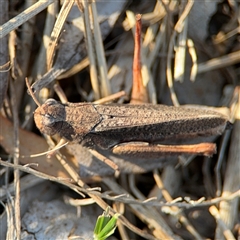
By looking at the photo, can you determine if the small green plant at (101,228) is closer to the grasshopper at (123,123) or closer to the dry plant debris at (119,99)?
the dry plant debris at (119,99)

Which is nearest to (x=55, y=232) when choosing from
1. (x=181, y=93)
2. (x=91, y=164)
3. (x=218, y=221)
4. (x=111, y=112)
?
(x=91, y=164)

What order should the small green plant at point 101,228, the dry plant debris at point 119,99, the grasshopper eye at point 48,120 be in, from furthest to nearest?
1. the dry plant debris at point 119,99
2. the grasshopper eye at point 48,120
3. the small green plant at point 101,228

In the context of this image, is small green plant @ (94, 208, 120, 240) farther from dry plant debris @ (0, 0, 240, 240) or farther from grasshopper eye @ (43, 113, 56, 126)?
grasshopper eye @ (43, 113, 56, 126)

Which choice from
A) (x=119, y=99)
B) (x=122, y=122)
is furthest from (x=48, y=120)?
(x=119, y=99)

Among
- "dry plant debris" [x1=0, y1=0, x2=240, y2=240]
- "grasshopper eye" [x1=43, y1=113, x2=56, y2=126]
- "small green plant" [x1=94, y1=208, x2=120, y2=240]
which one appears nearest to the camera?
"small green plant" [x1=94, y1=208, x2=120, y2=240]

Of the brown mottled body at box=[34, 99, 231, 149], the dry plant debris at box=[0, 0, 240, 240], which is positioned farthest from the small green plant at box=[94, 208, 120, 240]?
the brown mottled body at box=[34, 99, 231, 149]

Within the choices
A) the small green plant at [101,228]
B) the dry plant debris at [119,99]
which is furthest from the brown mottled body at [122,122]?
the small green plant at [101,228]

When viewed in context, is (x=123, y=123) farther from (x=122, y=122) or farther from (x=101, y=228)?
(x=101, y=228)
